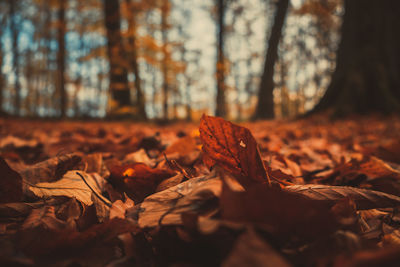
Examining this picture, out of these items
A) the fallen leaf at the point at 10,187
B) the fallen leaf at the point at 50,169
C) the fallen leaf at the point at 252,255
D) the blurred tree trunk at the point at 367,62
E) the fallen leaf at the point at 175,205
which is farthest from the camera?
the blurred tree trunk at the point at 367,62

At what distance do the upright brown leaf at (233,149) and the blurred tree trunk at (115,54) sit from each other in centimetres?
538

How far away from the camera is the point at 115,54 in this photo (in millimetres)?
5766

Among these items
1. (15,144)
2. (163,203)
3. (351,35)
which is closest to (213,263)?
(163,203)

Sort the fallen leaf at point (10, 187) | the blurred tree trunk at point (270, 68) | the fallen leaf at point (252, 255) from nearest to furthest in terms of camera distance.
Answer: the fallen leaf at point (252, 255), the fallen leaf at point (10, 187), the blurred tree trunk at point (270, 68)

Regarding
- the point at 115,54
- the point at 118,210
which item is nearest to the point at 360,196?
the point at 118,210

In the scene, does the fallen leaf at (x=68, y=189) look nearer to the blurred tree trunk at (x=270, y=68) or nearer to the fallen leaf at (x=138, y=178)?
the fallen leaf at (x=138, y=178)

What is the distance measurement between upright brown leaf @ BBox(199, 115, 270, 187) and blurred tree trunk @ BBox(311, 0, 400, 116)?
501 cm

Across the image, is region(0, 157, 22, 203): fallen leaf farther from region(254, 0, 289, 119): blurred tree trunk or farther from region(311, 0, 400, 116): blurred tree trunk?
region(254, 0, 289, 119): blurred tree trunk

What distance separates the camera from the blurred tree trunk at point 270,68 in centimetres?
696

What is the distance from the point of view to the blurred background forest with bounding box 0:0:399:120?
6.11 meters

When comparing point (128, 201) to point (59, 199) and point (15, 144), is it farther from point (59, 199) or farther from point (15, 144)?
point (15, 144)

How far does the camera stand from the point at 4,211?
0.56 metres

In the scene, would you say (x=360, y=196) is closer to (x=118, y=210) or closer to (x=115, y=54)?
(x=118, y=210)

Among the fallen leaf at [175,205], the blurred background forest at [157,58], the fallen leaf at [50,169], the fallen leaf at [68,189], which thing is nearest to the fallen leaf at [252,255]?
the fallen leaf at [175,205]
